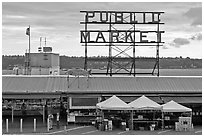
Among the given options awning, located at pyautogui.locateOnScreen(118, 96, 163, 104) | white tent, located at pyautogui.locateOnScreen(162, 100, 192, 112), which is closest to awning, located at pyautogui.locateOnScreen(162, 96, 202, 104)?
awning, located at pyautogui.locateOnScreen(118, 96, 163, 104)

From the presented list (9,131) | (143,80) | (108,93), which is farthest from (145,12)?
(9,131)

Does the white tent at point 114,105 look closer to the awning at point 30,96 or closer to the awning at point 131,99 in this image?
the awning at point 131,99

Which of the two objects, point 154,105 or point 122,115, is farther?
point 122,115

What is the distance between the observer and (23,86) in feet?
88.4

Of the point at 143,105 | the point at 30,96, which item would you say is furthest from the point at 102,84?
the point at 143,105

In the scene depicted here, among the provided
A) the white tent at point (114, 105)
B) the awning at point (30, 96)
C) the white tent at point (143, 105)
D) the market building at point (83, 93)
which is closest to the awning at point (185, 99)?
the market building at point (83, 93)

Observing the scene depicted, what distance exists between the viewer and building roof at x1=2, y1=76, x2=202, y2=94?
2636cm

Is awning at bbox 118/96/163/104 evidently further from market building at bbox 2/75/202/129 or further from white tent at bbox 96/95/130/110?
Answer: white tent at bbox 96/95/130/110

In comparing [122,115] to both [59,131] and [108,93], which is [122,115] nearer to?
[108,93]

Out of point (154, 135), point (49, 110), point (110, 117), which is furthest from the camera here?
point (49, 110)

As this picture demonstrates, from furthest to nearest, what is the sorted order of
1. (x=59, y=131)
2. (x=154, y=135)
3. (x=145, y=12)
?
(x=145, y=12) < (x=59, y=131) < (x=154, y=135)

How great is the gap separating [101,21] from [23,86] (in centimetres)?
756

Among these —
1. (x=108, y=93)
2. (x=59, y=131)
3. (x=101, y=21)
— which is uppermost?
(x=101, y=21)

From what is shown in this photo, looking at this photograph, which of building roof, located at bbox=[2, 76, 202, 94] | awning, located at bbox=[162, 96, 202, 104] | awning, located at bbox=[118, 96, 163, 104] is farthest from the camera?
building roof, located at bbox=[2, 76, 202, 94]
